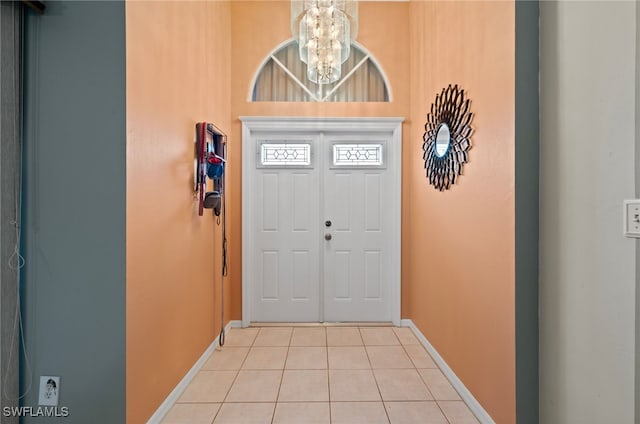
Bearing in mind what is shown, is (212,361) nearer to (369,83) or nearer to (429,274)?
(429,274)

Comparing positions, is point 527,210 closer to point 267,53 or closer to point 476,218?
point 476,218

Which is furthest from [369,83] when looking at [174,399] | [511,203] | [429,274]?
[174,399]

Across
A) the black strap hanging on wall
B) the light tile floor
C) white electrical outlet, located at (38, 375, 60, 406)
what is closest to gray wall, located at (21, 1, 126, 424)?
white electrical outlet, located at (38, 375, 60, 406)

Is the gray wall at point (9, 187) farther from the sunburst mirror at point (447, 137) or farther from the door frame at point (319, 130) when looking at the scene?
the sunburst mirror at point (447, 137)

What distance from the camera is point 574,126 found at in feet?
4.55

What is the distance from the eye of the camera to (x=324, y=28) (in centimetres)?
217

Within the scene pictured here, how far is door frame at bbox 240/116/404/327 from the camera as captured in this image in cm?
343

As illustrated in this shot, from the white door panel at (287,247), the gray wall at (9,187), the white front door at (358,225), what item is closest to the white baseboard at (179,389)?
the gray wall at (9,187)

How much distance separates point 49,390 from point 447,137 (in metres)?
2.76

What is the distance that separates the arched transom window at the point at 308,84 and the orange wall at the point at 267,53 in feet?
0.32

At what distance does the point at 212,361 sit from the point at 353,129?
2529 millimetres

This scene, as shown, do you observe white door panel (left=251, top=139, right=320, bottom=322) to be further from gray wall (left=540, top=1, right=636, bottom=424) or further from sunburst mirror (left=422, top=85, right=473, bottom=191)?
gray wall (left=540, top=1, right=636, bottom=424)

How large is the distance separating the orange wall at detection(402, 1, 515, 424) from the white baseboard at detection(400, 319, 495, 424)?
0.05m

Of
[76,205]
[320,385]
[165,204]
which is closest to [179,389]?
[320,385]
